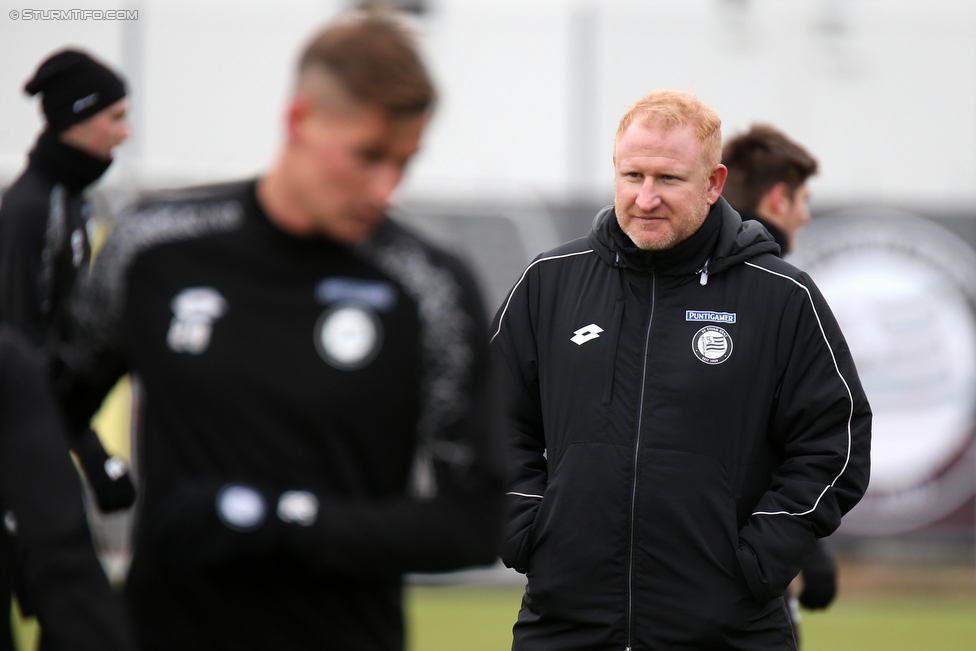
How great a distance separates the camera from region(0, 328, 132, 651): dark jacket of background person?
98.4 inches

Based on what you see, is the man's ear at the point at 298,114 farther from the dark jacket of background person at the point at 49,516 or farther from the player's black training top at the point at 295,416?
the dark jacket of background person at the point at 49,516

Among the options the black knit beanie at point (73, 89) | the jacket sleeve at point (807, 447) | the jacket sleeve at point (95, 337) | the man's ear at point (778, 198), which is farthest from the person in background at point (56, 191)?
the man's ear at point (778, 198)

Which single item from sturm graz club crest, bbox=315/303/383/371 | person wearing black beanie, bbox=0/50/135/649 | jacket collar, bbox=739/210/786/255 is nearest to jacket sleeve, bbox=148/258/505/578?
sturm graz club crest, bbox=315/303/383/371

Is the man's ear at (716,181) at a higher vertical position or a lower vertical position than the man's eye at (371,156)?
lower

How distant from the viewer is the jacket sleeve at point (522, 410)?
157 inches

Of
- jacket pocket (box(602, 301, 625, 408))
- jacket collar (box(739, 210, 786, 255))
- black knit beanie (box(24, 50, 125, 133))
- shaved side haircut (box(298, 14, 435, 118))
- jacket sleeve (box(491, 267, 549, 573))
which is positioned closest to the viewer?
shaved side haircut (box(298, 14, 435, 118))

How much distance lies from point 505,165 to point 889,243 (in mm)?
4241

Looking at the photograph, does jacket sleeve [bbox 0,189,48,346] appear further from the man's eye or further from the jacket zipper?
the man's eye

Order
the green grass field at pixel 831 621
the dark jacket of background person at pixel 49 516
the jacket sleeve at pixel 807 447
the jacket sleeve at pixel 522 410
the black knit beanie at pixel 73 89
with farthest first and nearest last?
the green grass field at pixel 831 621
the black knit beanie at pixel 73 89
the jacket sleeve at pixel 522 410
the jacket sleeve at pixel 807 447
the dark jacket of background person at pixel 49 516

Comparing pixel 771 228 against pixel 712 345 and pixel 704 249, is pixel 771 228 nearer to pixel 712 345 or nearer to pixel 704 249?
pixel 704 249

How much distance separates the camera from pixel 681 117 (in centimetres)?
395

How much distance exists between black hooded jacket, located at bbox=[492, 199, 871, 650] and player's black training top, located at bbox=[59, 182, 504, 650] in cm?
133

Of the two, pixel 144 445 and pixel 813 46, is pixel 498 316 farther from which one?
pixel 813 46

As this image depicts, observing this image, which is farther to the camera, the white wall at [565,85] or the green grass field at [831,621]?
the white wall at [565,85]
